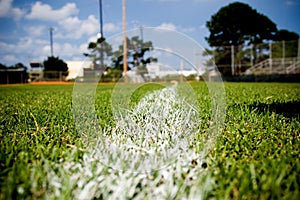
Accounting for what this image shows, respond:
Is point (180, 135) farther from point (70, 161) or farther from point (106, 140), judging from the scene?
point (70, 161)

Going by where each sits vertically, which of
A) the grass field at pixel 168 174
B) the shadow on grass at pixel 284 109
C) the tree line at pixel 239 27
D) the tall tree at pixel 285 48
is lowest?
the grass field at pixel 168 174

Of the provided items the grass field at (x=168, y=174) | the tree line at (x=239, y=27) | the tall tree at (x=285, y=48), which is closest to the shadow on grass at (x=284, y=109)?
the grass field at (x=168, y=174)

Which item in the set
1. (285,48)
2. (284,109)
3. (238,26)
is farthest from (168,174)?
(238,26)

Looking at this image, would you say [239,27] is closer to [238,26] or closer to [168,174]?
[238,26]

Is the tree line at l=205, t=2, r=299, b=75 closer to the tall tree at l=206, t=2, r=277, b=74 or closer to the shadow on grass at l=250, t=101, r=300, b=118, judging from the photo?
the tall tree at l=206, t=2, r=277, b=74

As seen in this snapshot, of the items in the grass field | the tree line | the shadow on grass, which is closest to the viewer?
the grass field

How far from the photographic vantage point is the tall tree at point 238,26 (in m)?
43.8

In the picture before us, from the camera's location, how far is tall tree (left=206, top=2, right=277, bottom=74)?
144 feet

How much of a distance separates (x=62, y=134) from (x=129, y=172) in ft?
2.98

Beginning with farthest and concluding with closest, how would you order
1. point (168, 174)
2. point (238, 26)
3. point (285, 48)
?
1. point (238, 26)
2. point (285, 48)
3. point (168, 174)

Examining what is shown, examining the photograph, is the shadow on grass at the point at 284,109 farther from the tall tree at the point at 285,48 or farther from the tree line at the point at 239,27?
the tree line at the point at 239,27

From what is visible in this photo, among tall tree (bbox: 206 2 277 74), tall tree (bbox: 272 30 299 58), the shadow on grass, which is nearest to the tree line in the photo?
tall tree (bbox: 206 2 277 74)

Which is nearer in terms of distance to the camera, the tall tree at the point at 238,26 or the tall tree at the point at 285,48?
the tall tree at the point at 285,48

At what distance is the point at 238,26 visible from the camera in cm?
4412
